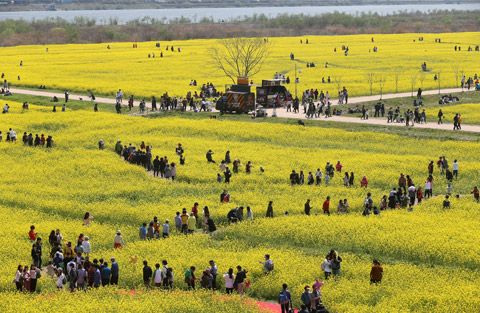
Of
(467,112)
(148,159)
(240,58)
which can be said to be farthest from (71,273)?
(240,58)

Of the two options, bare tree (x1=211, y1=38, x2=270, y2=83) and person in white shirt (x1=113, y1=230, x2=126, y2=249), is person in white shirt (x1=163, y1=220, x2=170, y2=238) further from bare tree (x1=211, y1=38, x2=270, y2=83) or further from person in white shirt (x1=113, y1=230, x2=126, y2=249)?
bare tree (x1=211, y1=38, x2=270, y2=83)

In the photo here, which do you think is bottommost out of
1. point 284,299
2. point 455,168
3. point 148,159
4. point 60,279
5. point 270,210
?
point 60,279

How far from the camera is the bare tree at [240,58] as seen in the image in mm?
89738

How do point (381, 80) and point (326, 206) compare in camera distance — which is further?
point (381, 80)

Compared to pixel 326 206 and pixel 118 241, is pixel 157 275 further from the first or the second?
pixel 326 206

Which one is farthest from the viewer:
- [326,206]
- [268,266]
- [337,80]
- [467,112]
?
[337,80]

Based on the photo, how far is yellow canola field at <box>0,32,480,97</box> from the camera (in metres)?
82.9

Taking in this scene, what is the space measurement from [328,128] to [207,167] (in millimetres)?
15911

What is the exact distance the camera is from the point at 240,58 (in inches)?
3942

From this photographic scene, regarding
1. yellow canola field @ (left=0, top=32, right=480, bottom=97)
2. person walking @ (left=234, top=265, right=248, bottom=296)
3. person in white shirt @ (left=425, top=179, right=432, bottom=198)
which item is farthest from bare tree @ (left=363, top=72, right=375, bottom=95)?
person walking @ (left=234, top=265, right=248, bottom=296)

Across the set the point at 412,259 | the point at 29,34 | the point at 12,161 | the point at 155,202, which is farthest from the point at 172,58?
the point at 412,259

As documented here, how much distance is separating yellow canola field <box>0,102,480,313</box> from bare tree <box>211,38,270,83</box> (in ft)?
98.6

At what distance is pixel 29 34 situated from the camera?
158250 millimetres

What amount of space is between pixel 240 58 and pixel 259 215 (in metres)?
67.3
